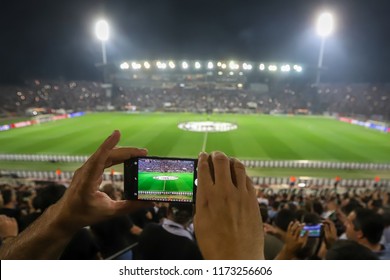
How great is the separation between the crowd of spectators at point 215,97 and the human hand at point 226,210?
56149 millimetres

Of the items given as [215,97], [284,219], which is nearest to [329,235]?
[284,219]

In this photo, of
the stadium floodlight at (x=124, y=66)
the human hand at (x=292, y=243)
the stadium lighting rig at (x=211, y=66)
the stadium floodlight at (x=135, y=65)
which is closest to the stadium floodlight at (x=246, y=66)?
the stadium lighting rig at (x=211, y=66)

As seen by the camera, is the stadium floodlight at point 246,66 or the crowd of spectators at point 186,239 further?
the stadium floodlight at point 246,66

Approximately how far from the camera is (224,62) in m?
65.1

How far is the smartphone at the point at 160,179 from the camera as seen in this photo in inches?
84.6

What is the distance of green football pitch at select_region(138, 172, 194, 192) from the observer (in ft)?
7.11

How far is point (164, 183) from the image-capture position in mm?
2178

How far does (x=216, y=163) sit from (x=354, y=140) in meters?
30.8

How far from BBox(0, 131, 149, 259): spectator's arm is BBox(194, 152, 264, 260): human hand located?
67 centimetres

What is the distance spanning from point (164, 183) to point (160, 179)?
0.05m

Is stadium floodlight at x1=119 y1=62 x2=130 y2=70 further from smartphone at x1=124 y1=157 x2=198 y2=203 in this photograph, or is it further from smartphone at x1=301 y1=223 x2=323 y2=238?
smartphone at x1=124 y1=157 x2=198 y2=203

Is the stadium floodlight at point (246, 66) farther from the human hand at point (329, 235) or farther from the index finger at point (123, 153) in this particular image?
the index finger at point (123, 153)

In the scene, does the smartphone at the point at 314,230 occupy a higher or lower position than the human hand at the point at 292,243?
lower
